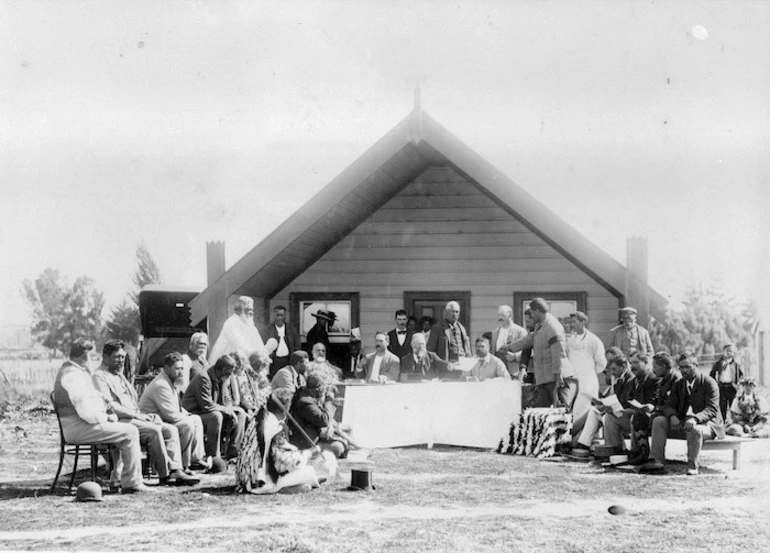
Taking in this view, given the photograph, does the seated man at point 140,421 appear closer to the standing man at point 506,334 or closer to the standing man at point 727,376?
the standing man at point 506,334

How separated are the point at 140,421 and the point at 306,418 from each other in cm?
142

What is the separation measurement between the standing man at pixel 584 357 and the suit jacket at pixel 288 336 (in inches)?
142

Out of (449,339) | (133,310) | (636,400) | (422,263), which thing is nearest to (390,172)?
(422,263)

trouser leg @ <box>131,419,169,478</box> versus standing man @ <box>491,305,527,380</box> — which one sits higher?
standing man @ <box>491,305,527,380</box>

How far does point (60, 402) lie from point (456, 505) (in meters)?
3.27

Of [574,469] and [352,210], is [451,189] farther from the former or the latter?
[574,469]

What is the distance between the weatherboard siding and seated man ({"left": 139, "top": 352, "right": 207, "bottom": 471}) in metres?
4.30

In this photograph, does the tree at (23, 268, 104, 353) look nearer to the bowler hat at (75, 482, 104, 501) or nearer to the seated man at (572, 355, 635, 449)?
the bowler hat at (75, 482, 104, 501)

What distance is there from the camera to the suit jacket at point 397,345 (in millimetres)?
10492

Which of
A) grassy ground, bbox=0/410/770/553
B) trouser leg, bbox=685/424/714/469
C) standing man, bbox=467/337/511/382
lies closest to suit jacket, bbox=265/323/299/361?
standing man, bbox=467/337/511/382

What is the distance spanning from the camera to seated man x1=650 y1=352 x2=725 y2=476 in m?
7.29

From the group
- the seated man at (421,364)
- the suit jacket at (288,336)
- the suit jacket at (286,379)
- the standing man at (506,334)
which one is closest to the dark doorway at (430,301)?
the standing man at (506,334)

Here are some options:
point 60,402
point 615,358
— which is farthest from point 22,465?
point 615,358

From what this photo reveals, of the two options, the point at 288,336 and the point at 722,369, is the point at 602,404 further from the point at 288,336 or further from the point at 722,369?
the point at 288,336
